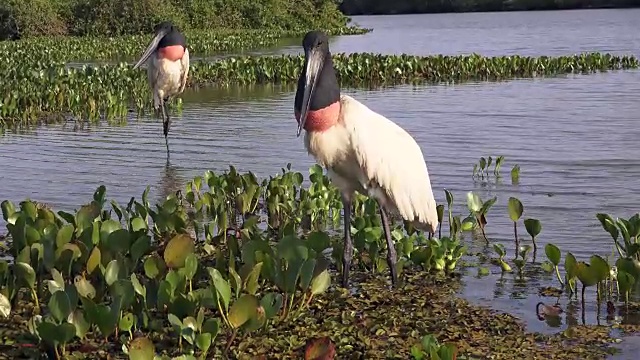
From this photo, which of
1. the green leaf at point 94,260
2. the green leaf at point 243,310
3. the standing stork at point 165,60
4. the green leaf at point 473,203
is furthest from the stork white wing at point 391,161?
the standing stork at point 165,60

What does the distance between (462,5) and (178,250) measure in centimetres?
7630

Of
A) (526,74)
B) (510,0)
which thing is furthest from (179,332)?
(510,0)

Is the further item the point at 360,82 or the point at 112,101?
the point at 360,82

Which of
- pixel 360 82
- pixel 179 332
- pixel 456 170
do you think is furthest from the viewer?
pixel 360 82

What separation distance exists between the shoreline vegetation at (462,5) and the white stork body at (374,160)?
64318 millimetres

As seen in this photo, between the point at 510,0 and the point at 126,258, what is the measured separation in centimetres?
7331

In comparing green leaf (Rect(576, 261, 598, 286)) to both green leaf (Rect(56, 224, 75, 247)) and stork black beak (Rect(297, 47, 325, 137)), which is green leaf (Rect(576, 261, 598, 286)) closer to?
stork black beak (Rect(297, 47, 325, 137))

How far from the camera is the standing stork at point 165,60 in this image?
11.3 m

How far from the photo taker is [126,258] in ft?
16.9

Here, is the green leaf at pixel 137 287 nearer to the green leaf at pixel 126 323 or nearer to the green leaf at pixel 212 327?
the green leaf at pixel 126 323

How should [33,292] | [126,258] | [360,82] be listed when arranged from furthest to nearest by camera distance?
1. [360,82]
2. [126,258]
3. [33,292]

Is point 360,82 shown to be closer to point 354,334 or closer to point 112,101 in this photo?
point 112,101

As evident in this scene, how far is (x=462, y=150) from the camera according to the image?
10344 mm

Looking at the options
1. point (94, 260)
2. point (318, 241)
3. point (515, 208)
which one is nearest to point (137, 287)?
point (94, 260)
